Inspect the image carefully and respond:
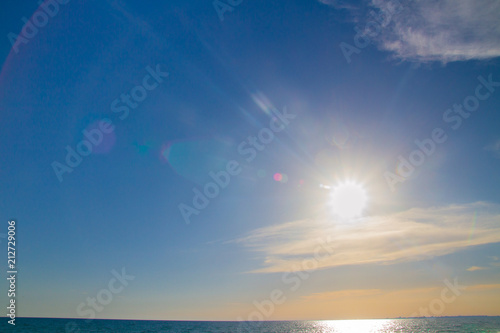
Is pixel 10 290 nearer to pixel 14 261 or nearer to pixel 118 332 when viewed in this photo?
pixel 14 261

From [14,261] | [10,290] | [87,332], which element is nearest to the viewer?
[14,261]

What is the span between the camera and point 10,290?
90.9 ft

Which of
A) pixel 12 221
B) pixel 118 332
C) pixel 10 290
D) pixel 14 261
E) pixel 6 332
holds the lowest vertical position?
pixel 118 332

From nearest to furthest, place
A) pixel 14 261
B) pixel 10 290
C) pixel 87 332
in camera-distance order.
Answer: pixel 14 261
pixel 10 290
pixel 87 332

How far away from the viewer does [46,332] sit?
81.2 m

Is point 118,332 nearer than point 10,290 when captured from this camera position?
No

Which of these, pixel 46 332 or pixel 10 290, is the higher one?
pixel 10 290

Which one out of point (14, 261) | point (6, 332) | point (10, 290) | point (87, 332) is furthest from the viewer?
point (87, 332)

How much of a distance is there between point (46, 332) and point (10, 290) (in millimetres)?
70828

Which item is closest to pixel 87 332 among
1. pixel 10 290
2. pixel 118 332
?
pixel 118 332

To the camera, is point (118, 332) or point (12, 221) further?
point (118, 332)

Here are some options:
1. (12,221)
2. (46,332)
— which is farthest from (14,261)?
(46,332)

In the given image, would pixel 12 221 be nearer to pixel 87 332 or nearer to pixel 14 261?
pixel 14 261

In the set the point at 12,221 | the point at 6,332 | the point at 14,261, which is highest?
the point at 12,221
